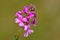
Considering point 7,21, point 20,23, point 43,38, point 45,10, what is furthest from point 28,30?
point 45,10

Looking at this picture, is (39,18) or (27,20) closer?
(27,20)

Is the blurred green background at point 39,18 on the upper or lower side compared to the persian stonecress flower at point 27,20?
upper

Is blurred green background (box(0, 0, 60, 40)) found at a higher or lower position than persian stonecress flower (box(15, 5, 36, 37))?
higher

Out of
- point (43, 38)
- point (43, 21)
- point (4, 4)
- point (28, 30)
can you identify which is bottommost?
point (28, 30)

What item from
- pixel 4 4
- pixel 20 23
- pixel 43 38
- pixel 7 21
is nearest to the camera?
pixel 20 23

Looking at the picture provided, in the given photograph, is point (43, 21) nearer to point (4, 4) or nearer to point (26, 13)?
point (4, 4)

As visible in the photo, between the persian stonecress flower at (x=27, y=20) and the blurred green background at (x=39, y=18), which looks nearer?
the persian stonecress flower at (x=27, y=20)

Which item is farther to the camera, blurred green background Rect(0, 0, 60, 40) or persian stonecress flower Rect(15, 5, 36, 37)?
blurred green background Rect(0, 0, 60, 40)

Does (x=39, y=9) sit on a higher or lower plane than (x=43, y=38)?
higher
